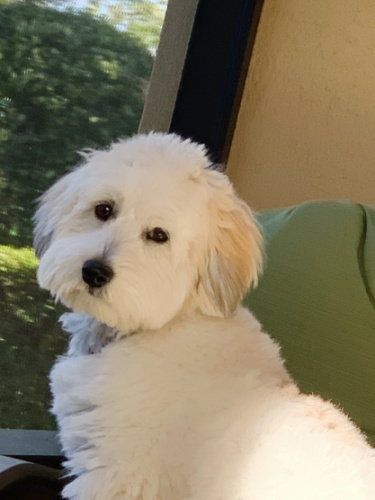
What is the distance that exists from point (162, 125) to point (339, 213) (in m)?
0.55

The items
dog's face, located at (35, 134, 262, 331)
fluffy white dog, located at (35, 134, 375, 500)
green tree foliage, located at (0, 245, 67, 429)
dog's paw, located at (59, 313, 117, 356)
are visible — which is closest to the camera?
fluffy white dog, located at (35, 134, 375, 500)

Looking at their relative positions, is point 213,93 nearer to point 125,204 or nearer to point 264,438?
point 125,204

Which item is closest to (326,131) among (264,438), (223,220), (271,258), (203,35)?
(203,35)

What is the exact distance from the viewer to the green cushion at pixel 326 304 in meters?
1.37

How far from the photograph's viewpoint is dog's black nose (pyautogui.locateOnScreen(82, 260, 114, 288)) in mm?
998

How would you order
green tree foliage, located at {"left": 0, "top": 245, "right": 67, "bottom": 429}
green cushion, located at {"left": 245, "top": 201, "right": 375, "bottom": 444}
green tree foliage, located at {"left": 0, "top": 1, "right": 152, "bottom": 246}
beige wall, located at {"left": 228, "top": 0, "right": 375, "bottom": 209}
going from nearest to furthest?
1. green cushion, located at {"left": 245, "top": 201, "right": 375, "bottom": 444}
2. green tree foliage, located at {"left": 0, "top": 1, "right": 152, "bottom": 246}
3. green tree foliage, located at {"left": 0, "top": 245, "right": 67, "bottom": 429}
4. beige wall, located at {"left": 228, "top": 0, "right": 375, "bottom": 209}

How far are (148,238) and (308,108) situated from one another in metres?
1.02

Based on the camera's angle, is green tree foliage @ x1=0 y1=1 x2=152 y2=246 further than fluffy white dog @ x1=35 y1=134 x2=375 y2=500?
Yes

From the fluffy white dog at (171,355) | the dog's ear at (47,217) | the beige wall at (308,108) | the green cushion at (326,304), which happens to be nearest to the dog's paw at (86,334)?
the fluffy white dog at (171,355)

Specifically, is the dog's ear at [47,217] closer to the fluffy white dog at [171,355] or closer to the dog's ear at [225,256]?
the fluffy white dog at [171,355]

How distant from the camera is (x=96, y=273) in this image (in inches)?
39.3

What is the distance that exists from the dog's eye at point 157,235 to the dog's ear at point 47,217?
18 cm

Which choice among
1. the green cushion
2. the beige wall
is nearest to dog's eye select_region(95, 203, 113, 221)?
the green cushion

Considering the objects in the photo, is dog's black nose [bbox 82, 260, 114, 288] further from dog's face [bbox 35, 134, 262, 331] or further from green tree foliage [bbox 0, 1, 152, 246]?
green tree foliage [bbox 0, 1, 152, 246]
